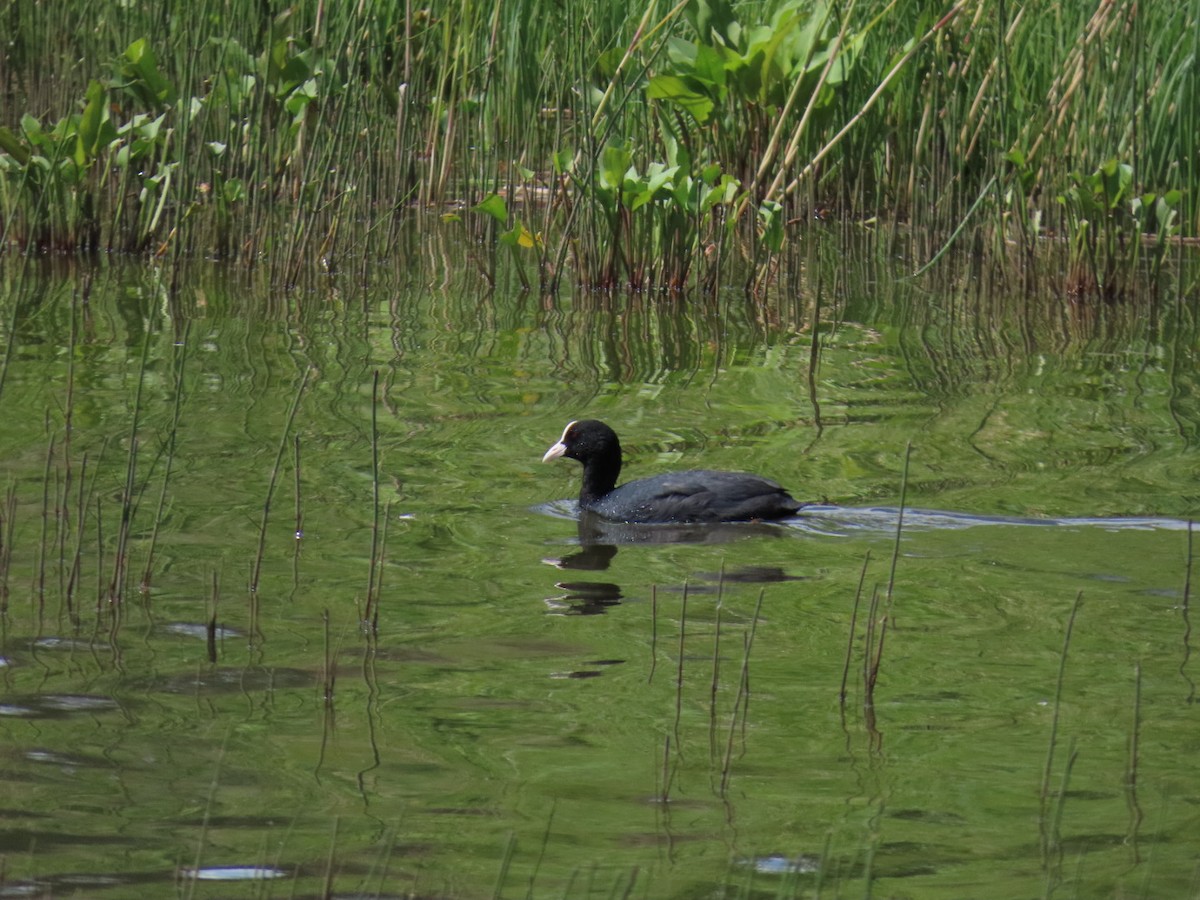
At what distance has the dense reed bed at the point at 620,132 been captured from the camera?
10773 mm

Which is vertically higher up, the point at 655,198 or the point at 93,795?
the point at 655,198

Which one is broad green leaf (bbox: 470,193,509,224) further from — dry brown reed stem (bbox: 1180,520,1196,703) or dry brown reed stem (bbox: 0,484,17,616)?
dry brown reed stem (bbox: 1180,520,1196,703)

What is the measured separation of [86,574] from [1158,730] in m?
2.96

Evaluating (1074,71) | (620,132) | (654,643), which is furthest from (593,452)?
(1074,71)

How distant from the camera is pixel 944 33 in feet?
40.0

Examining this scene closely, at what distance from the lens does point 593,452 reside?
7.30 meters

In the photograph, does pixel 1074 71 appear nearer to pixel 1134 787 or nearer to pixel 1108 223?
pixel 1108 223

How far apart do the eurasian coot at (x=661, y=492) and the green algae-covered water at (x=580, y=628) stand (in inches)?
6.0

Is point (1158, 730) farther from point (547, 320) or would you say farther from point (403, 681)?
point (547, 320)

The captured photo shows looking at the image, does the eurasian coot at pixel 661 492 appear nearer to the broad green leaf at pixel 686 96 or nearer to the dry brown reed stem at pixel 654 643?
the dry brown reed stem at pixel 654 643

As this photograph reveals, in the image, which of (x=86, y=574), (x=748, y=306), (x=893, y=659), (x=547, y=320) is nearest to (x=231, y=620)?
(x=86, y=574)

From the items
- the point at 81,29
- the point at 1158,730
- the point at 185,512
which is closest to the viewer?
the point at 1158,730

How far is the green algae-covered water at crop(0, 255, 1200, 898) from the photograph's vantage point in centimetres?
362

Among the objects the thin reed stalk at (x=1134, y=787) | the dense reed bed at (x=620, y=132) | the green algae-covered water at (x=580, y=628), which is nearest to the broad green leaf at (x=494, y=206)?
the dense reed bed at (x=620, y=132)
